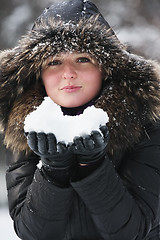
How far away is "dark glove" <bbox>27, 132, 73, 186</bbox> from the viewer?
1053 millimetres

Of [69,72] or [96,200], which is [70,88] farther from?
[96,200]

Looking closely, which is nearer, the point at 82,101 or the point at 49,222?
the point at 49,222

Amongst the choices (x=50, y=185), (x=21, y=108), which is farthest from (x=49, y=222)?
(x=21, y=108)

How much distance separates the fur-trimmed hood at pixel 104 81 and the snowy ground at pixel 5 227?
8.25ft

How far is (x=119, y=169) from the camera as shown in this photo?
148cm

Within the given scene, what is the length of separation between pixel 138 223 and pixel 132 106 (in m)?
0.47

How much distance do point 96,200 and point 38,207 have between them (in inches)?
8.6

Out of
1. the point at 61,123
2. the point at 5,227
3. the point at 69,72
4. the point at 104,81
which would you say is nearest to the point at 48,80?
the point at 69,72

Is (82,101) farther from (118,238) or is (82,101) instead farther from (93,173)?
(118,238)

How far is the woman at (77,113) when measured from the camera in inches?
48.2

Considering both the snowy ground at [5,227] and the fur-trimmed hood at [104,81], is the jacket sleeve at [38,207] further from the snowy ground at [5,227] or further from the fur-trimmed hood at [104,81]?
the snowy ground at [5,227]

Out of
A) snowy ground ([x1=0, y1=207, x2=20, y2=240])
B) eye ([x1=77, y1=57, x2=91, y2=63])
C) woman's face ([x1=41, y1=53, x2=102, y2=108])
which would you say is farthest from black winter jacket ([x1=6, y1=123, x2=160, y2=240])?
snowy ground ([x1=0, y1=207, x2=20, y2=240])

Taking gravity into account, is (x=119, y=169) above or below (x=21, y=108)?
below

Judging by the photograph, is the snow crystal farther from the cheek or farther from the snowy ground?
the snowy ground
